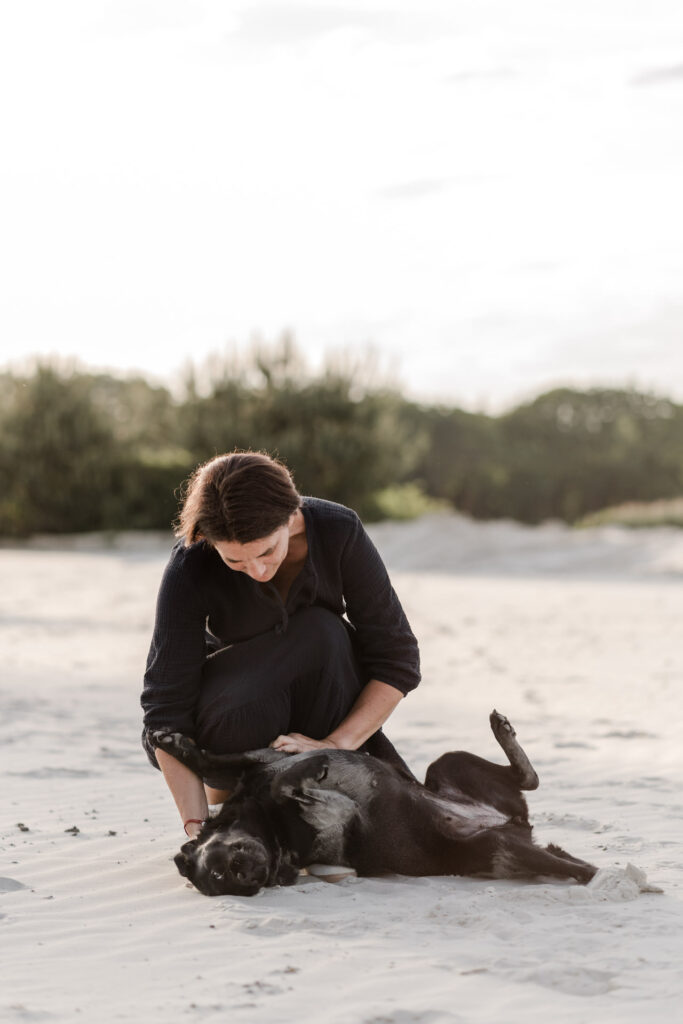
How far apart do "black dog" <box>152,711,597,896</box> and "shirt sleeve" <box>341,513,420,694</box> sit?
11.9 inches

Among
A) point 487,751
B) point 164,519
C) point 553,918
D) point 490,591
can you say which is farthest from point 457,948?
point 164,519

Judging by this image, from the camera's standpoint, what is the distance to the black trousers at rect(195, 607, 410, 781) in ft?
11.3

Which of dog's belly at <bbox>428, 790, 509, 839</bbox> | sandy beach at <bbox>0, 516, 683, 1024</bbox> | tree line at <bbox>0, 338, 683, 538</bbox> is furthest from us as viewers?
tree line at <bbox>0, 338, 683, 538</bbox>

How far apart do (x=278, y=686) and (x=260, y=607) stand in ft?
0.78

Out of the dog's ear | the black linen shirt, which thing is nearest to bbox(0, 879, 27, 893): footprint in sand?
the dog's ear

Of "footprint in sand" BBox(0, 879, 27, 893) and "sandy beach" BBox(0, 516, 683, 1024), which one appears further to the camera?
"footprint in sand" BBox(0, 879, 27, 893)

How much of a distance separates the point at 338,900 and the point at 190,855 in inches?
16.6

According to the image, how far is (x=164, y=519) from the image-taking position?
72.7 ft

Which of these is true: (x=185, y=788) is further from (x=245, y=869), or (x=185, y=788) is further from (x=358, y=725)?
(x=358, y=725)

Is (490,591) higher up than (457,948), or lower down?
lower down

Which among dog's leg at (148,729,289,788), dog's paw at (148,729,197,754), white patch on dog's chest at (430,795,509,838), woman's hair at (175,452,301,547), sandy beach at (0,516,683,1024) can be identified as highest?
woman's hair at (175,452,301,547)

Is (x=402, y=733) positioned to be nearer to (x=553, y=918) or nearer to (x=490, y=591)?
(x=553, y=918)

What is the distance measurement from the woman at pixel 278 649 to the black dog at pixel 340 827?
86mm

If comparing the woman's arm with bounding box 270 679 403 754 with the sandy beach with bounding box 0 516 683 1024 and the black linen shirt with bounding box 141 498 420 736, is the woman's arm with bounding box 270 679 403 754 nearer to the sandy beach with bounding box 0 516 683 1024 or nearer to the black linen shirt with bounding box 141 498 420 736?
the black linen shirt with bounding box 141 498 420 736
